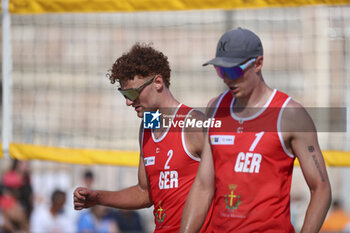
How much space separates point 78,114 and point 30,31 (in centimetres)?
106

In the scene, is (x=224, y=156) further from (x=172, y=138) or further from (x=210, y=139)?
(x=172, y=138)

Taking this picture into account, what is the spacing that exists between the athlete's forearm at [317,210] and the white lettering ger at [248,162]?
0.39 meters

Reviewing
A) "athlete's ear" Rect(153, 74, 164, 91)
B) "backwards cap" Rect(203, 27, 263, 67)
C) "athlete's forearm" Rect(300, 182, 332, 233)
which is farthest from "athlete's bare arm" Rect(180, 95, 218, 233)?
"athlete's ear" Rect(153, 74, 164, 91)

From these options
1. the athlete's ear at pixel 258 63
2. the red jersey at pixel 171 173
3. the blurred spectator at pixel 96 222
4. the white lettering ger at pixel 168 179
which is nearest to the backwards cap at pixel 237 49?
the athlete's ear at pixel 258 63

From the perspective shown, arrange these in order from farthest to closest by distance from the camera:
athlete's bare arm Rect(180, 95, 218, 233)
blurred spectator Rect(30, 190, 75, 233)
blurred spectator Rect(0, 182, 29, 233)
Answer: blurred spectator Rect(0, 182, 29, 233) → blurred spectator Rect(30, 190, 75, 233) → athlete's bare arm Rect(180, 95, 218, 233)

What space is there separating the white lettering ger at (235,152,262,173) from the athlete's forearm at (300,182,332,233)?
39 cm

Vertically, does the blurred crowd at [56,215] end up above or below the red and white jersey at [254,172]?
below

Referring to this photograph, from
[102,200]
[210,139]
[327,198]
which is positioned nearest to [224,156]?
[210,139]

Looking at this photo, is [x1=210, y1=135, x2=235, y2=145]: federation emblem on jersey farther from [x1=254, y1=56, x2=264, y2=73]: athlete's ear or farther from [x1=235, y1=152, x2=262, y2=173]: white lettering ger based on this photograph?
[x1=254, y1=56, x2=264, y2=73]: athlete's ear

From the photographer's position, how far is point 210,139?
4.23 metres

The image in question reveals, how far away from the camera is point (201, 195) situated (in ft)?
14.2

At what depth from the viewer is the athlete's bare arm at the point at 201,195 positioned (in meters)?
4.28

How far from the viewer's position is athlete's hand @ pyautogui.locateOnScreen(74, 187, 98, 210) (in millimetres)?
4801

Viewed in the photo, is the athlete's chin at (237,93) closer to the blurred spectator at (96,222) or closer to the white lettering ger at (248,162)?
the white lettering ger at (248,162)
